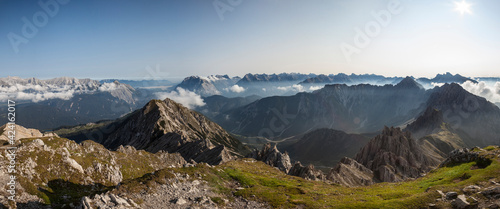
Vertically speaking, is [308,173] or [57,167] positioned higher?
[57,167]

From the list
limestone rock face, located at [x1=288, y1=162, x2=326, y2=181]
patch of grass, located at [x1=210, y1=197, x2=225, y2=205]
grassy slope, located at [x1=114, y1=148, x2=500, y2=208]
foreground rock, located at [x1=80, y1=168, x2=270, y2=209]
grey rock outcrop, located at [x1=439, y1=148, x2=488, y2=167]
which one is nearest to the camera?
foreground rock, located at [x1=80, y1=168, x2=270, y2=209]

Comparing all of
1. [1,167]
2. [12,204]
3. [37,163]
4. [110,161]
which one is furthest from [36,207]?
[110,161]

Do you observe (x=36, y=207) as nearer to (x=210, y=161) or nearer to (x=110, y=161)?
(x=110, y=161)

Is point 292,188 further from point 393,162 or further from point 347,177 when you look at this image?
point 393,162

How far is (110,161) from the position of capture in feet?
339

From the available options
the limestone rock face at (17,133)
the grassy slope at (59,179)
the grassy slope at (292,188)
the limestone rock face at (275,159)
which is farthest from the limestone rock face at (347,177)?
the limestone rock face at (17,133)

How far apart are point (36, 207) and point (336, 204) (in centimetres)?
6818

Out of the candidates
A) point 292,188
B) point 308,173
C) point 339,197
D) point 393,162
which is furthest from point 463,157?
point 393,162

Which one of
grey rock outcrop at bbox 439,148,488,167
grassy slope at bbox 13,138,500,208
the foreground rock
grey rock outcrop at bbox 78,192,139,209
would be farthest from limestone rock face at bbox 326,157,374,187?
grey rock outcrop at bbox 78,192,139,209

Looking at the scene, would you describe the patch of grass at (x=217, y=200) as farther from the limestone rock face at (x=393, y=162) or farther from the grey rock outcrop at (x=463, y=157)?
the limestone rock face at (x=393, y=162)

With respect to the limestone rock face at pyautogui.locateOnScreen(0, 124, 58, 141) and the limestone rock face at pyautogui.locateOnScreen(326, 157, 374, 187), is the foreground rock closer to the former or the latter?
the limestone rock face at pyautogui.locateOnScreen(0, 124, 58, 141)

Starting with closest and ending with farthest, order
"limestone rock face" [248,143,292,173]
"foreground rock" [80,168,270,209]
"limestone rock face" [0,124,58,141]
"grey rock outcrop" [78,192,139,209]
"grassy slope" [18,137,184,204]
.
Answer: "grey rock outcrop" [78,192,139,209], "foreground rock" [80,168,270,209], "grassy slope" [18,137,184,204], "limestone rock face" [0,124,58,141], "limestone rock face" [248,143,292,173]

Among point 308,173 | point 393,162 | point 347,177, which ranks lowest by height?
point 393,162

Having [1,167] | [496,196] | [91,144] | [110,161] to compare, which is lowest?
[110,161]
